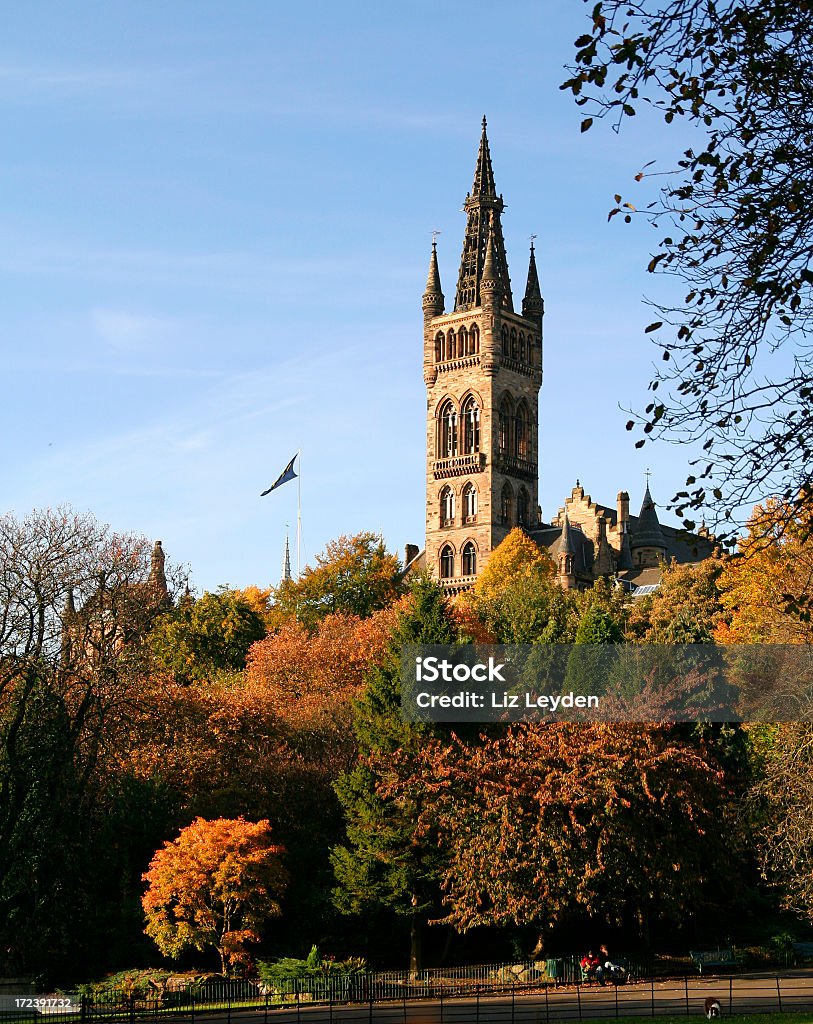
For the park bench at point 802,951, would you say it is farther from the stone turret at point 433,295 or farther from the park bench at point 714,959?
the stone turret at point 433,295

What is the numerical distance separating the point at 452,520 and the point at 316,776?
6699cm

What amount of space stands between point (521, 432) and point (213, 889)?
3202 inches

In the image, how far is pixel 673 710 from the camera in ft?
161

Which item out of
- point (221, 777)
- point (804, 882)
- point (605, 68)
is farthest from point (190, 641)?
point (605, 68)

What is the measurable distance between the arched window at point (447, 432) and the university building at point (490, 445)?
0.27 feet

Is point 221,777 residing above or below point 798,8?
below

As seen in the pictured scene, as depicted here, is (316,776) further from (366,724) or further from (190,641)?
(190,641)

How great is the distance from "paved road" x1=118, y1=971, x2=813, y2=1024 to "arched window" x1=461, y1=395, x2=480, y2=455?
79.2 meters

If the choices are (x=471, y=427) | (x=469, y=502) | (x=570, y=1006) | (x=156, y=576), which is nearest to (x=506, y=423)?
(x=471, y=427)

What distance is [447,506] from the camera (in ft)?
385

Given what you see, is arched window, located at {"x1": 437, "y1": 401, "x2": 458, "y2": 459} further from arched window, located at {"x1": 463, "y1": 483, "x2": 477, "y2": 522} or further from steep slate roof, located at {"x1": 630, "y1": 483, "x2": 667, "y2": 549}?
steep slate roof, located at {"x1": 630, "y1": 483, "x2": 667, "y2": 549}

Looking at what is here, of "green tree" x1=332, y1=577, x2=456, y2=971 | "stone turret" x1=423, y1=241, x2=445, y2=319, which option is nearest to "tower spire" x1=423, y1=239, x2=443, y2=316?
"stone turret" x1=423, y1=241, x2=445, y2=319

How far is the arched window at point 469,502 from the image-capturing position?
11550 centimetres

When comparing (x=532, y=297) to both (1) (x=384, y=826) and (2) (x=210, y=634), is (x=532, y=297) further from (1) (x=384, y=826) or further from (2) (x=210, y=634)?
(1) (x=384, y=826)
